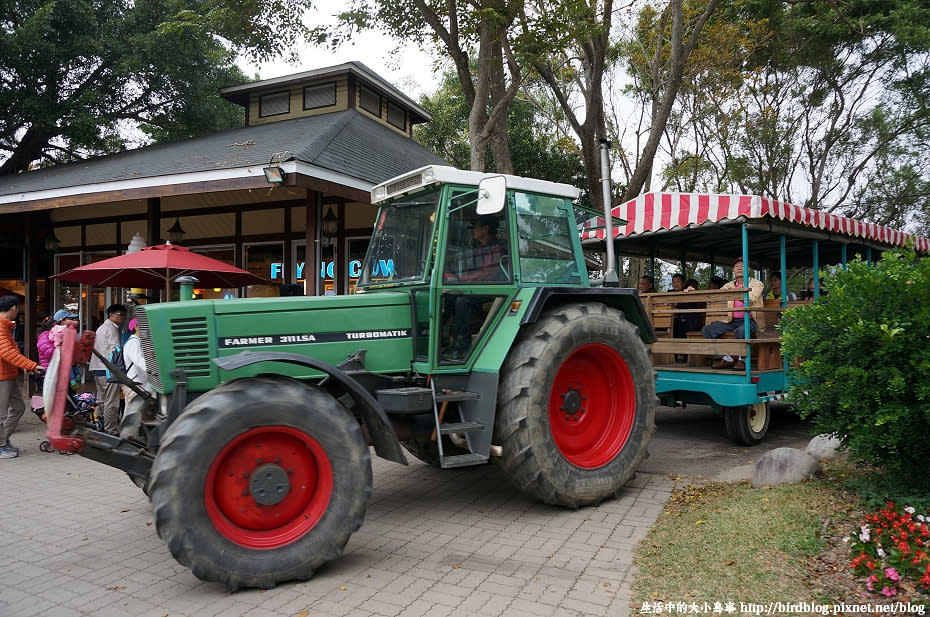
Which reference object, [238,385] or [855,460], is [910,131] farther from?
[238,385]

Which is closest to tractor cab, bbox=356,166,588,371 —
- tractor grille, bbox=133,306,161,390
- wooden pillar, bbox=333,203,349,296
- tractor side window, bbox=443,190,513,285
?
tractor side window, bbox=443,190,513,285

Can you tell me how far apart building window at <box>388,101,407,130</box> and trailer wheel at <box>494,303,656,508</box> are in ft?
40.6

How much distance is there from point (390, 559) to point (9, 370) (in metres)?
5.65

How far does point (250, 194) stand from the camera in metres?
13.0

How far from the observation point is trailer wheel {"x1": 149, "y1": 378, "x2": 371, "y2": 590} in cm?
320

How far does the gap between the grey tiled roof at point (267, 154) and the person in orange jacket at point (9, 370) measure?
3.10 meters

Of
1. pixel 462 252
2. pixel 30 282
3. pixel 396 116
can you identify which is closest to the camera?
pixel 462 252

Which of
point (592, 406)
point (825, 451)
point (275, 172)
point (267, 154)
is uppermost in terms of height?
point (267, 154)

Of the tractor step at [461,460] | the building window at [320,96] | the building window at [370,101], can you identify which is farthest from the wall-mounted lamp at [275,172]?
the building window at [370,101]

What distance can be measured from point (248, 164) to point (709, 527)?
7373mm

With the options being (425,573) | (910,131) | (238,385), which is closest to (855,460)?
(425,573)

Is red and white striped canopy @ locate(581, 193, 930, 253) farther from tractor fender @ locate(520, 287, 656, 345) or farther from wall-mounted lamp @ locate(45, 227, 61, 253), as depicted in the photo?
wall-mounted lamp @ locate(45, 227, 61, 253)

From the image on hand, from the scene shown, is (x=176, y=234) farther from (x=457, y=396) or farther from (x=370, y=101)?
(x=457, y=396)

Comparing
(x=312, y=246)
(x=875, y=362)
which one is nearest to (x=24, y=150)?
(x=312, y=246)
